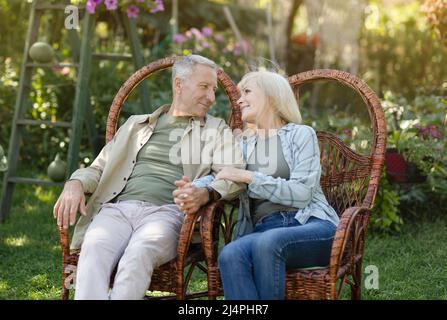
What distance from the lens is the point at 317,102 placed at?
10336 millimetres

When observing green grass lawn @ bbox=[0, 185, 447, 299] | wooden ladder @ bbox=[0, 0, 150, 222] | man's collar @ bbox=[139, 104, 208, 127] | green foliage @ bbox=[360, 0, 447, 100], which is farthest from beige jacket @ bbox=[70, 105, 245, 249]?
green foliage @ bbox=[360, 0, 447, 100]

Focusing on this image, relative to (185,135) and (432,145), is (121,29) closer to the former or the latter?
(432,145)

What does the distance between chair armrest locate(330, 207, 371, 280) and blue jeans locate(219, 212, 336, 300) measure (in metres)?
0.12

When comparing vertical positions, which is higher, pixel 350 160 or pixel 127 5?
pixel 127 5

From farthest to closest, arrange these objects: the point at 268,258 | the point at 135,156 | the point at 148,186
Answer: the point at 135,156 < the point at 148,186 < the point at 268,258

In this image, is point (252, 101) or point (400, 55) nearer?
point (252, 101)

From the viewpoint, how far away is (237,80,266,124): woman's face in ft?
10.1

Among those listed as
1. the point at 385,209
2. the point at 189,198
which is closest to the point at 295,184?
the point at 189,198

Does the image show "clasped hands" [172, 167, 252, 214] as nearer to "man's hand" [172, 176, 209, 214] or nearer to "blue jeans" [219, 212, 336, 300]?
"man's hand" [172, 176, 209, 214]

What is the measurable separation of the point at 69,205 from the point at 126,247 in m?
0.29

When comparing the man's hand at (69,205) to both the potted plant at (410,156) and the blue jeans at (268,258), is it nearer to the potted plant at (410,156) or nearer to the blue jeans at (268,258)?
the blue jeans at (268,258)

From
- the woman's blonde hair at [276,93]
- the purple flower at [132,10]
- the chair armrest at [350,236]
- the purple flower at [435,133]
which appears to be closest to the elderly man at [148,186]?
the woman's blonde hair at [276,93]

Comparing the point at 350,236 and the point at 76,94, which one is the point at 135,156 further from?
the point at 76,94

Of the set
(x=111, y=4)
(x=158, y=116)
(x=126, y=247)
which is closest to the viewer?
(x=126, y=247)
